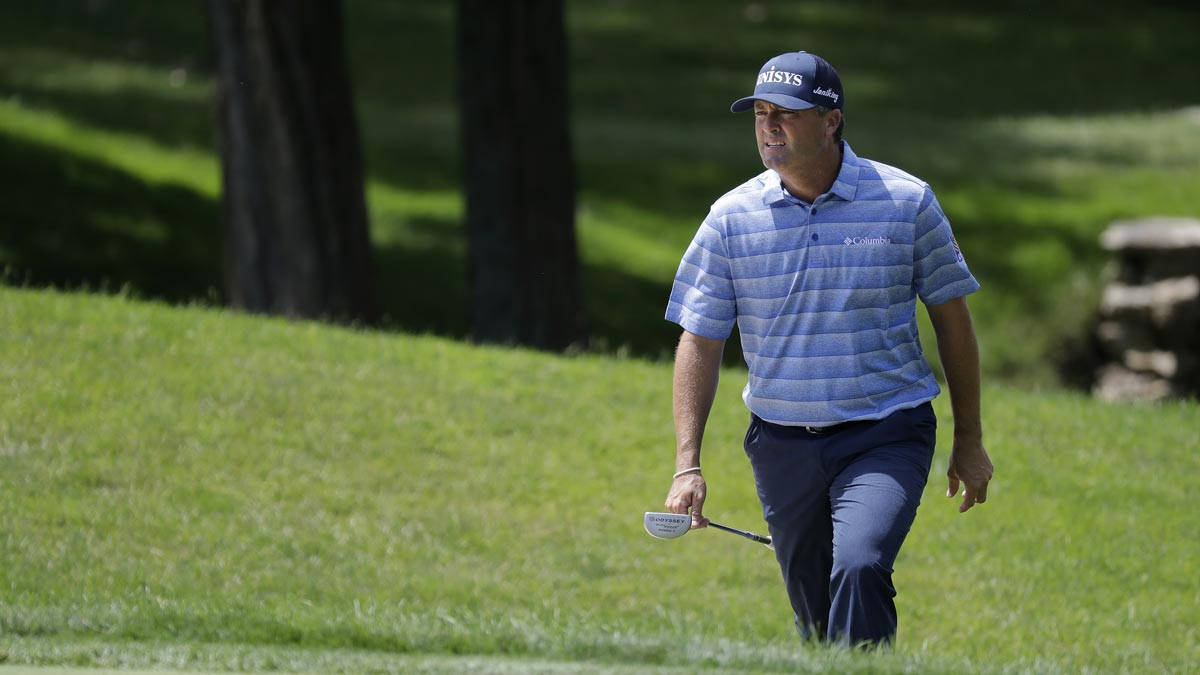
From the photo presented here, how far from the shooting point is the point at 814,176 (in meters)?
5.05

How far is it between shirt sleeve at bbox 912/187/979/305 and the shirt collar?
22 centimetres

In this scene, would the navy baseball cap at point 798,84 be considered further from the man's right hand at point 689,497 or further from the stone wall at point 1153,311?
the stone wall at point 1153,311

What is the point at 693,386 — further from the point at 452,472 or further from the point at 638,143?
the point at 638,143

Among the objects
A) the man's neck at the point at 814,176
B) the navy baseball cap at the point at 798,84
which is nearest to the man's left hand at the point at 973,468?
the man's neck at the point at 814,176

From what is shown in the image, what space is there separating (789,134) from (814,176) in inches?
5.9

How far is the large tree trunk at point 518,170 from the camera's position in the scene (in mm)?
13633

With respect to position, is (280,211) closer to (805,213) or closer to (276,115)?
(276,115)

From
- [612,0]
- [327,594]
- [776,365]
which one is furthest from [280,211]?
[612,0]

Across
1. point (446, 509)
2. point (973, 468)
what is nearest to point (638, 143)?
point (446, 509)

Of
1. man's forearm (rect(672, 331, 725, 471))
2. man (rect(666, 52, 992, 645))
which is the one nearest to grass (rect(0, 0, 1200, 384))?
man's forearm (rect(672, 331, 725, 471))

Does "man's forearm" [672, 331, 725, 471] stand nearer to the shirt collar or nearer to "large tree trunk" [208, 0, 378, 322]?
the shirt collar

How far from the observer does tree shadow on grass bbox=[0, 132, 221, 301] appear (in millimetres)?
15750

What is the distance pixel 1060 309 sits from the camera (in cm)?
1758

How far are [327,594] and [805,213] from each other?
314 centimetres
